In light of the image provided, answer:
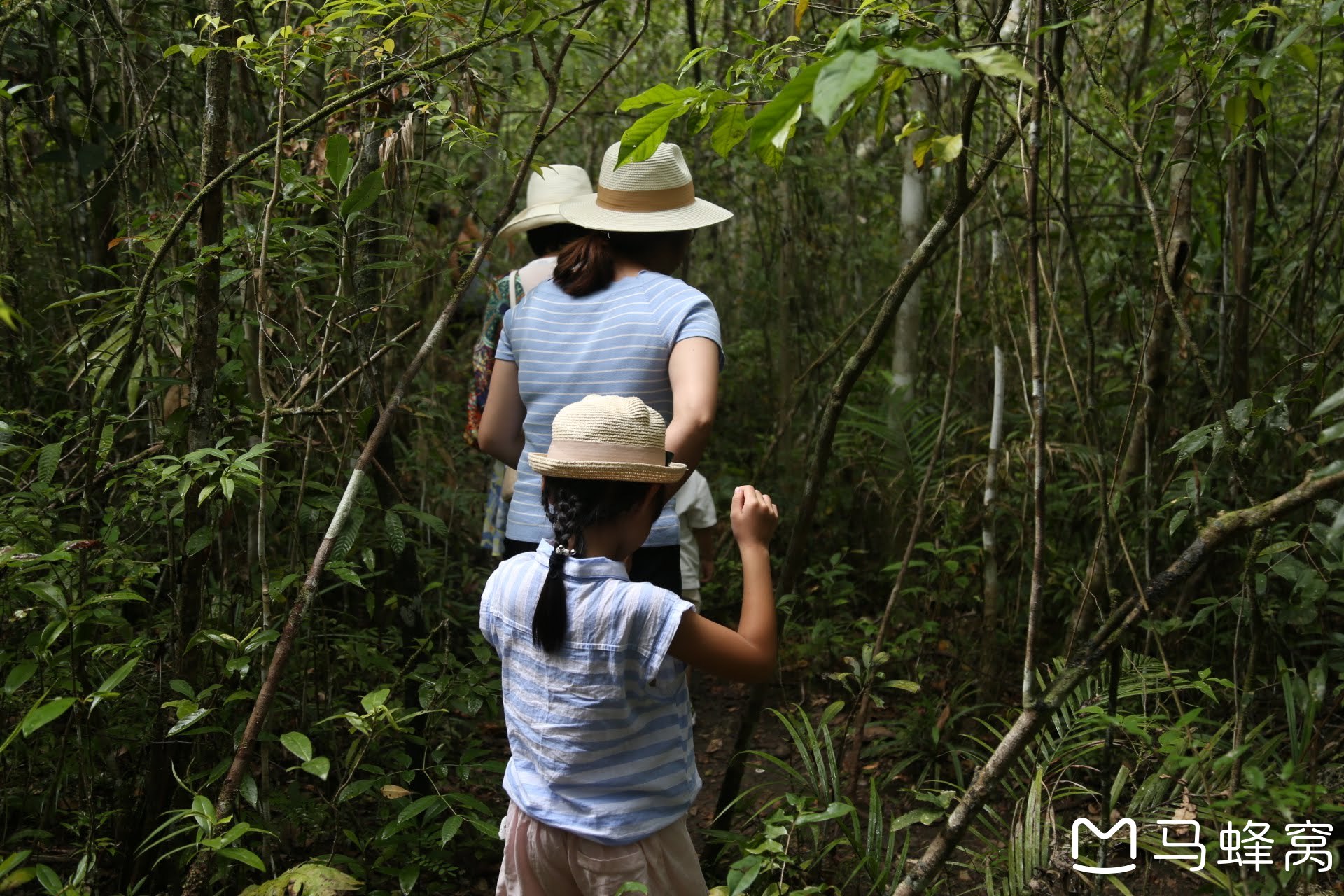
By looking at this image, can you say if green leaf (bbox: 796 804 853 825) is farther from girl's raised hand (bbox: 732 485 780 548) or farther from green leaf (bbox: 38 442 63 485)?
green leaf (bbox: 38 442 63 485)

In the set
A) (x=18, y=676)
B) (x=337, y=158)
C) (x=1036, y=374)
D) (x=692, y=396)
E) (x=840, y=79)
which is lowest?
(x=18, y=676)

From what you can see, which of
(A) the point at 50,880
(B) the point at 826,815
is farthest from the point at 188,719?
(B) the point at 826,815

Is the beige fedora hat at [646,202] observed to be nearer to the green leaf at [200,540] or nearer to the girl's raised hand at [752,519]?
the girl's raised hand at [752,519]

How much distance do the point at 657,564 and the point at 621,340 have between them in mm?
530

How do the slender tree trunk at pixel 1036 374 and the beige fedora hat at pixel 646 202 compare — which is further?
the beige fedora hat at pixel 646 202

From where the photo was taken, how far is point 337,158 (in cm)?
216

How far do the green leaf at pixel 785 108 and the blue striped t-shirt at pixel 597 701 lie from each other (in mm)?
746

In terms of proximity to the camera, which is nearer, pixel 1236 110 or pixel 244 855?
pixel 244 855

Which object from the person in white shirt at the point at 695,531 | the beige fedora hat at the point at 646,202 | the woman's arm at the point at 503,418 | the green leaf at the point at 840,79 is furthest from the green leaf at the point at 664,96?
the person in white shirt at the point at 695,531

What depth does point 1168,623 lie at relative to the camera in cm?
309

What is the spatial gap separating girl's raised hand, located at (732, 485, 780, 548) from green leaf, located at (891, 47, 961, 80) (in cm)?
85

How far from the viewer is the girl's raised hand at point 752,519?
1804mm

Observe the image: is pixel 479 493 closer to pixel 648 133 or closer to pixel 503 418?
pixel 503 418

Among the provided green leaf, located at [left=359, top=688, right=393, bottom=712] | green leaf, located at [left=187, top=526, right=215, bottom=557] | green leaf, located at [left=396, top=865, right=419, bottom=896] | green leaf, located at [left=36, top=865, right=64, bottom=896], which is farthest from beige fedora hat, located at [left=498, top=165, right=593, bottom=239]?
green leaf, located at [left=36, top=865, right=64, bottom=896]
